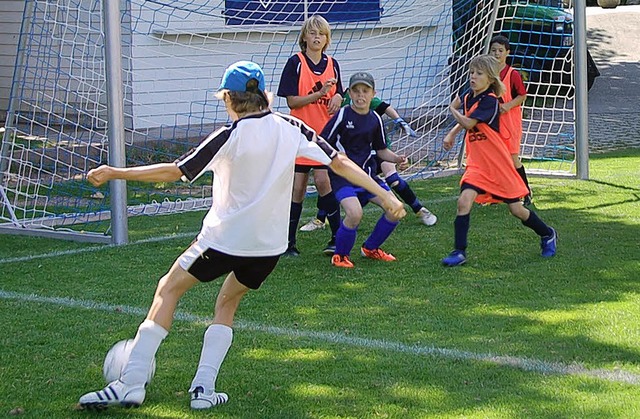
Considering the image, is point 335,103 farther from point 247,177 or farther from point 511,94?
point 247,177

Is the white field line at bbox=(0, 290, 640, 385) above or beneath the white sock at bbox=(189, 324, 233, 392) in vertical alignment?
beneath

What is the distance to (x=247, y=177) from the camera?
4.62m

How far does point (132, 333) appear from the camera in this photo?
6.01 m

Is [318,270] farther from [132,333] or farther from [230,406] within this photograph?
[230,406]

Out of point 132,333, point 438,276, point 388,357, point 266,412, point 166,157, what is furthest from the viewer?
point 166,157

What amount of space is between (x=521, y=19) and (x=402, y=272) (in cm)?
694

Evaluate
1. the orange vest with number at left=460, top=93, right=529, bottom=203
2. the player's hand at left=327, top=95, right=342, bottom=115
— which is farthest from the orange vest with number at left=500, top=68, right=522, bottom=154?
the player's hand at left=327, top=95, right=342, bottom=115

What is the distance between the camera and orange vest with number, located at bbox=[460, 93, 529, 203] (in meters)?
7.87

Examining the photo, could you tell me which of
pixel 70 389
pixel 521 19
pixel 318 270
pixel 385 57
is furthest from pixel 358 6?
pixel 70 389

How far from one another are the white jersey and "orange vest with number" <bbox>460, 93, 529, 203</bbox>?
11.3 ft

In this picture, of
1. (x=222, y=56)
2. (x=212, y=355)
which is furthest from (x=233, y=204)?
(x=222, y=56)

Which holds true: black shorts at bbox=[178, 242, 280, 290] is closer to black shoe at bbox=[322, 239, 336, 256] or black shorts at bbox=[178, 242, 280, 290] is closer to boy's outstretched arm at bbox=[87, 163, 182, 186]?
boy's outstretched arm at bbox=[87, 163, 182, 186]

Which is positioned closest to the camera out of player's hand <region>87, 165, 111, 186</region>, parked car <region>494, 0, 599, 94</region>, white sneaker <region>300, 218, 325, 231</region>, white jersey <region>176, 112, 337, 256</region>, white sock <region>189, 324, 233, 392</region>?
player's hand <region>87, 165, 111, 186</region>

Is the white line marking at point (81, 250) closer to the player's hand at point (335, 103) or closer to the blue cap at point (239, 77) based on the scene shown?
the player's hand at point (335, 103)
